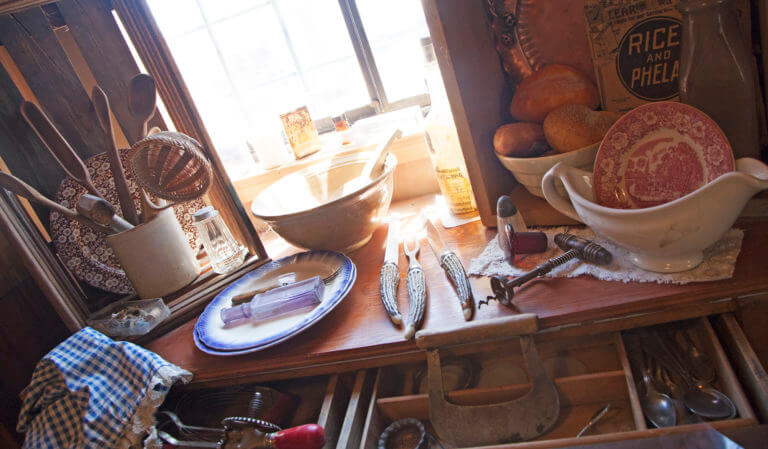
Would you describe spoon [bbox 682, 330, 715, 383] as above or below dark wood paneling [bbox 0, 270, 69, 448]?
below

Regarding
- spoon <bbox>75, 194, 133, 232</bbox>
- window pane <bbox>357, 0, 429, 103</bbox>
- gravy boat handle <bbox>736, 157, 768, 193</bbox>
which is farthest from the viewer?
window pane <bbox>357, 0, 429, 103</bbox>

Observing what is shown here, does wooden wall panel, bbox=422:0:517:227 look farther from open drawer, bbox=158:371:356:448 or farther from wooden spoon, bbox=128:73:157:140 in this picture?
wooden spoon, bbox=128:73:157:140

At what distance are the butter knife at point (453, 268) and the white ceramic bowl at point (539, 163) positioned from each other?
0.17m

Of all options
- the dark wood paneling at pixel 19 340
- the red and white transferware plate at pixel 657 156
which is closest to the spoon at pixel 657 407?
the red and white transferware plate at pixel 657 156

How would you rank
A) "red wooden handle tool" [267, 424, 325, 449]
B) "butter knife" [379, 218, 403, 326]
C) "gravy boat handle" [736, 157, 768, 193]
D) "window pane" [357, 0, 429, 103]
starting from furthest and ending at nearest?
"window pane" [357, 0, 429, 103] → "butter knife" [379, 218, 403, 326] → "red wooden handle tool" [267, 424, 325, 449] → "gravy boat handle" [736, 157, 768, 193]

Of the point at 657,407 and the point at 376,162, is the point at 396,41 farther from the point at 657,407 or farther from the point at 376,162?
the point at 657,407

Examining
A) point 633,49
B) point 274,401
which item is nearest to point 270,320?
point 274,401

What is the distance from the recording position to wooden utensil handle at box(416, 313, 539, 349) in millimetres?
591

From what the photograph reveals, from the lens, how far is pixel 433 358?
63 cm

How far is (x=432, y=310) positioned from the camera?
688mm

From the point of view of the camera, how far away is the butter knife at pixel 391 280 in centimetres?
70

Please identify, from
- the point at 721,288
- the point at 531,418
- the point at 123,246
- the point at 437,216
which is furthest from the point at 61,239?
the point at 721,288

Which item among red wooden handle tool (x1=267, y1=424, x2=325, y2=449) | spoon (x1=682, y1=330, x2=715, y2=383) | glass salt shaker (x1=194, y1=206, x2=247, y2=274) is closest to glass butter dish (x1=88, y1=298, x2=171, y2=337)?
glass salt shaker (x1=194, y1=206, x2=247, y2=274)

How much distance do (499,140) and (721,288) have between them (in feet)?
1.23
